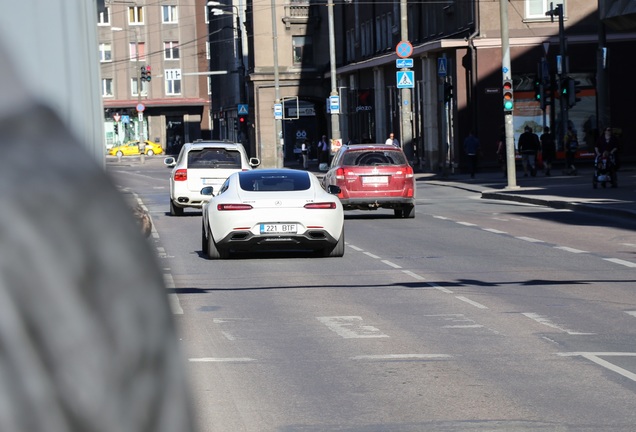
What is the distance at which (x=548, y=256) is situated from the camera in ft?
59.1

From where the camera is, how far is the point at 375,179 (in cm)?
2858

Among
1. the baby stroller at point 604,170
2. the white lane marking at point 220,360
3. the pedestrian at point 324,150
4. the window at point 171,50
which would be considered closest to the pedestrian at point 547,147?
the baby stroller at point 604,170

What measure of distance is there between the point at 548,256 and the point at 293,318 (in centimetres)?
726

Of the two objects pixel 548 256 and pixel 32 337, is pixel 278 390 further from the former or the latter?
pixel 548 256

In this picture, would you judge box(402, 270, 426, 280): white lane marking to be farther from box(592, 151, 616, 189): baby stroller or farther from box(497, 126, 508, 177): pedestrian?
box(497, 126, 508, 177): pedestrian

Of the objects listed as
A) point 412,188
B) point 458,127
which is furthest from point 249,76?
point 412,188

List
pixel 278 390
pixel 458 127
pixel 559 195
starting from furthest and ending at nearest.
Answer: pixel 458 127
pixel 559 195
pixel 278 390

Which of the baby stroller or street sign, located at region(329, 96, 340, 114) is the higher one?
street sign, located at region(329, 96, 340, 114)

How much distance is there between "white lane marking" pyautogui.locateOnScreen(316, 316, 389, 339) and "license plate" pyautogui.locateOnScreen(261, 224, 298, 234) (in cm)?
706

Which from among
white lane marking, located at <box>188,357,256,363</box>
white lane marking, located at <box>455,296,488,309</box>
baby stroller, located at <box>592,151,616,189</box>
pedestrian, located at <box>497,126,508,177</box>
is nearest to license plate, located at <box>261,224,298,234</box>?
white lane marking, located at <box>455,296,488,309</box>

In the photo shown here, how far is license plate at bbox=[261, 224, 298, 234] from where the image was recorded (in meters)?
18.7

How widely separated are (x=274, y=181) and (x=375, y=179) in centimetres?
899

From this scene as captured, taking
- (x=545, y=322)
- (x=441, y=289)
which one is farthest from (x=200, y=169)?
(x=545, y=322)

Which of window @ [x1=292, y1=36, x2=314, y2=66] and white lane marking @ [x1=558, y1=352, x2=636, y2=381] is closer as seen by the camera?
white lane marking @ [x1=558, y1=352, x2=636, y2=381]
